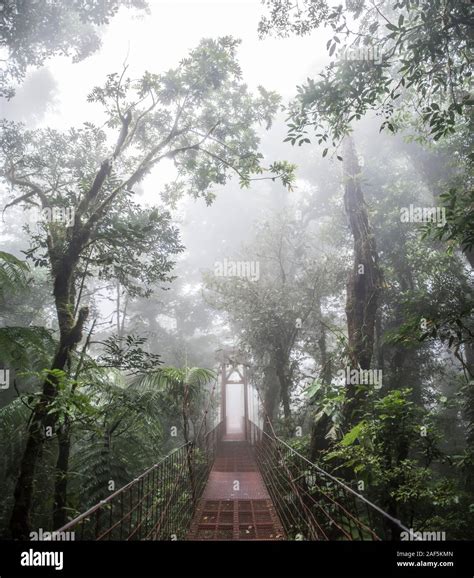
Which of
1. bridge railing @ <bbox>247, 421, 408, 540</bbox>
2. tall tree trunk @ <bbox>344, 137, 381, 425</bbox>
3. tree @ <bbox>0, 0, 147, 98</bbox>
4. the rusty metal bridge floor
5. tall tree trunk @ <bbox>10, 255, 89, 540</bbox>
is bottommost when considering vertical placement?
the rusty metal bridge floor

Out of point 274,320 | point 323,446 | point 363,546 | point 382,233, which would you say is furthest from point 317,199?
point 363,546

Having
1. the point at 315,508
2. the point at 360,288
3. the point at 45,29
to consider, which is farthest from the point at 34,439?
the point at 45,29

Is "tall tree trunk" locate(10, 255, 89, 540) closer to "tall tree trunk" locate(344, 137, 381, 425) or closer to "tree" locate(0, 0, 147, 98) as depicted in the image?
"tall tree trunk" locate(344, 137, 381, 425)

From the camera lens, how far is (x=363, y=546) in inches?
79.2

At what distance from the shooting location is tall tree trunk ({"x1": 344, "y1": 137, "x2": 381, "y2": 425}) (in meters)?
4.86

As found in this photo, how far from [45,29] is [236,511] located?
1047cm

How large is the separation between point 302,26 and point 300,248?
290 inches

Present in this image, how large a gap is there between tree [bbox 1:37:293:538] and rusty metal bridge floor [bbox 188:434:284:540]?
2.24 m

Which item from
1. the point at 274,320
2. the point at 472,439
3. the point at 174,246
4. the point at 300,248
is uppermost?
the point at 300,248

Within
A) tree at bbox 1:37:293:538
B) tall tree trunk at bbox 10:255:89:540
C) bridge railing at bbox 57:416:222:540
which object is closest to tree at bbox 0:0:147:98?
tree at bbox 1:37:293:538

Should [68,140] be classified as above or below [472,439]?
above

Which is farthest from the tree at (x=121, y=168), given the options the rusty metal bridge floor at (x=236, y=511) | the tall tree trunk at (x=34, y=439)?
the rusty metal bridge floor at (x=236, y=511)

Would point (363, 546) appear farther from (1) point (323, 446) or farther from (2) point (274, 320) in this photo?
(2) point (274, 320)

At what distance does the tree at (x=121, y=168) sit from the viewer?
351cm
